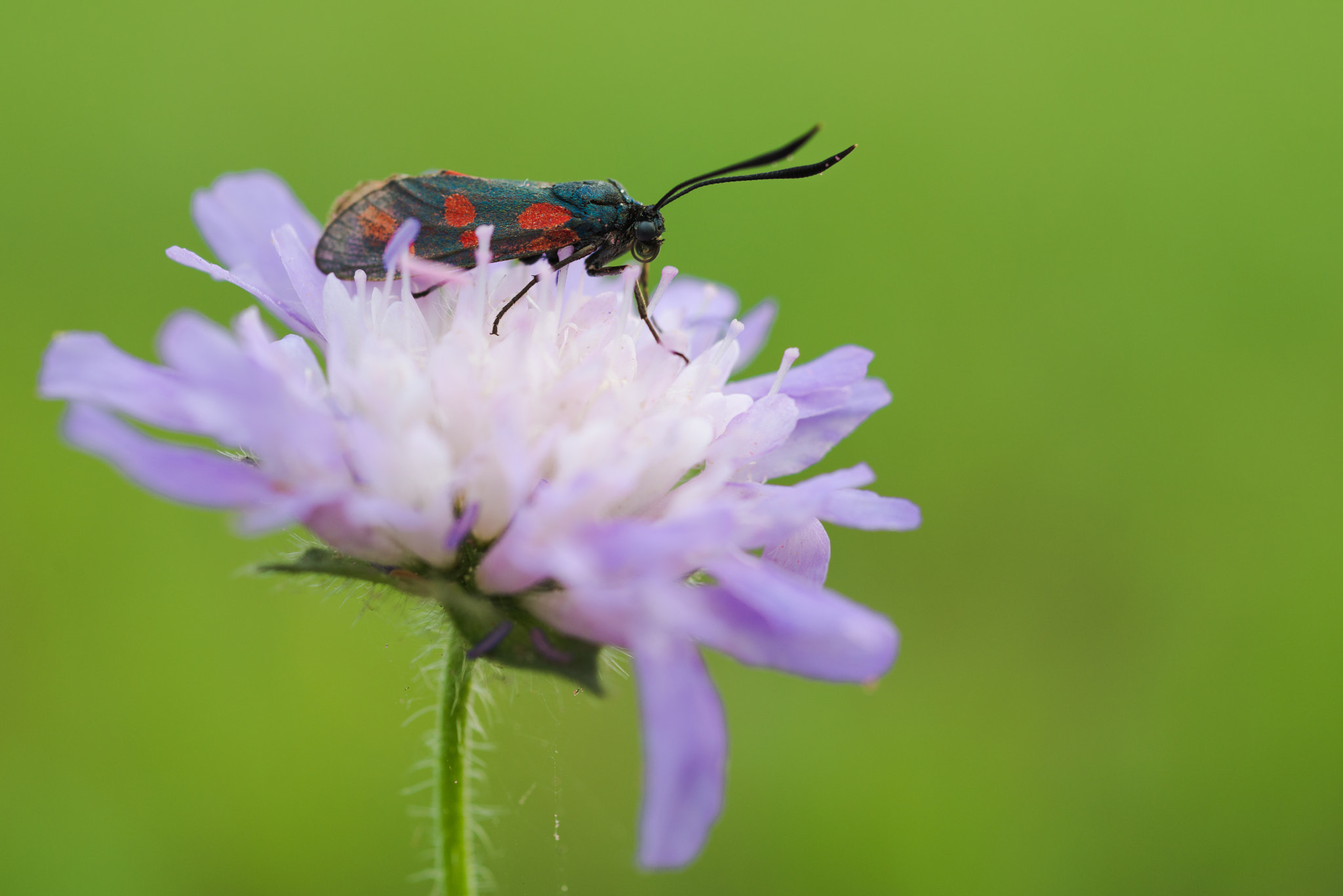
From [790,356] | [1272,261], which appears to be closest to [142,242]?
[790,356]

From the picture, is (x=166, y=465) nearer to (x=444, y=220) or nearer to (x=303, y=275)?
(x=303, y=275)

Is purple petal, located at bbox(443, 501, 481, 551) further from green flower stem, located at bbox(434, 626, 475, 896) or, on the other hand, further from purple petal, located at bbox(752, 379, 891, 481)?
purple petal, located at bbox(752, 379, 891, 481)

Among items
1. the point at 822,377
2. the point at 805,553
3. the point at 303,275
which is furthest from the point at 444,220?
the point at 805,553

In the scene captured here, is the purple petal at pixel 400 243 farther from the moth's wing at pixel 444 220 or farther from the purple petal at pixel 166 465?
the purple petal at pixel 166 465

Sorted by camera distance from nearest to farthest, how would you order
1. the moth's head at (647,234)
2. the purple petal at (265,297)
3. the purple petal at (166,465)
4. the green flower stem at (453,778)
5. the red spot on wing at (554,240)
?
the purple petal at (166,465) → the green flower stem at (453,778) → the purple petal at (265,297) → the red spot on wing at (554,240) → the moth's head at (647,234)

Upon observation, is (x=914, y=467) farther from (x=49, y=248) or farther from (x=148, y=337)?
(x=49, y=248)

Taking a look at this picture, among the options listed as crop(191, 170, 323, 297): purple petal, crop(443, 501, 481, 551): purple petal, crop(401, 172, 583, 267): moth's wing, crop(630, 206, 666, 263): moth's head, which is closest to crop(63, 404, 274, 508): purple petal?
crop(443, 501, 481, 551): purple petal

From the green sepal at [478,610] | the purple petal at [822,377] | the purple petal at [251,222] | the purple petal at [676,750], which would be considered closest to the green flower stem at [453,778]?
the green sepal at [478,610]
